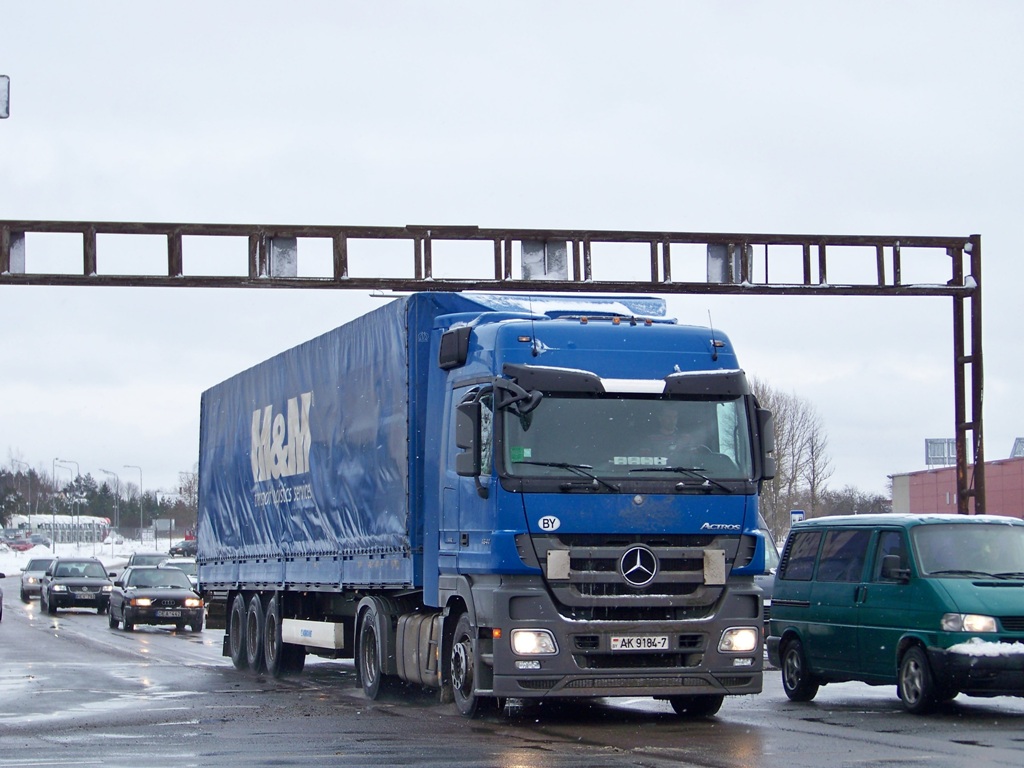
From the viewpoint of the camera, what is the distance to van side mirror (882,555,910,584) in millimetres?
14070

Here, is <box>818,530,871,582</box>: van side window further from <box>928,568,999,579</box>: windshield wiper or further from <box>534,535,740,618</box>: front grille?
<box>534,535,740,618</box>: front grille

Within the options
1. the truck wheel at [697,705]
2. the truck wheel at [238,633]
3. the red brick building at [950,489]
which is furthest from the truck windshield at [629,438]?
the red brick building at [950,489]

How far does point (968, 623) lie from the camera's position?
44.0 feet

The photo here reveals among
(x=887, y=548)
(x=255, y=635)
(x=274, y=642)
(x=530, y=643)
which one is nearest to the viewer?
(x=530, y=643)

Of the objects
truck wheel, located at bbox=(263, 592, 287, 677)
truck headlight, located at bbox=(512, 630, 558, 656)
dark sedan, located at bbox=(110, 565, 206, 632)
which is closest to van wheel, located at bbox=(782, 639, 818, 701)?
truck headlight, located at bbox=(512, 630, 558, 656)

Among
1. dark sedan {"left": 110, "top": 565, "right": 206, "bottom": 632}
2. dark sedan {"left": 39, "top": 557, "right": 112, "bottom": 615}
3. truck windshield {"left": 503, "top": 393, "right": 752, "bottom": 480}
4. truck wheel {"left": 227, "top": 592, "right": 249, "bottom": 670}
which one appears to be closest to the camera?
truck windshield {"left": 503, "top": 393, "right": 752, "bottom": 480}

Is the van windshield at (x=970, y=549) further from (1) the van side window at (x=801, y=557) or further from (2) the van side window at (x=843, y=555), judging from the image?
(1) the van side window at (x=801, y=557)

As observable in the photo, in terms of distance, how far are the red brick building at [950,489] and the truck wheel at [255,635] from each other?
4915 cm

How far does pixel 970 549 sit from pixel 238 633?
11429 mm

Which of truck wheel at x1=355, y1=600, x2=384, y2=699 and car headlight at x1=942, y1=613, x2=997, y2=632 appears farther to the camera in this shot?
truck wheel at x1=355, y1=600, x2=384, y2=699

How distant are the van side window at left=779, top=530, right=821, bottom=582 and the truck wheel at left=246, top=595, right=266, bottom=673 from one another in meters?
7.55

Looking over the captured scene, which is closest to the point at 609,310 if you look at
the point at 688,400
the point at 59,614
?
the point at 688,400

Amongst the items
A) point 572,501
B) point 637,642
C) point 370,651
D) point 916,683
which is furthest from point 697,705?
point 370,651

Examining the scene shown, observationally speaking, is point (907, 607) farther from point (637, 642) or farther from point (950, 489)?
point (950, 489)
